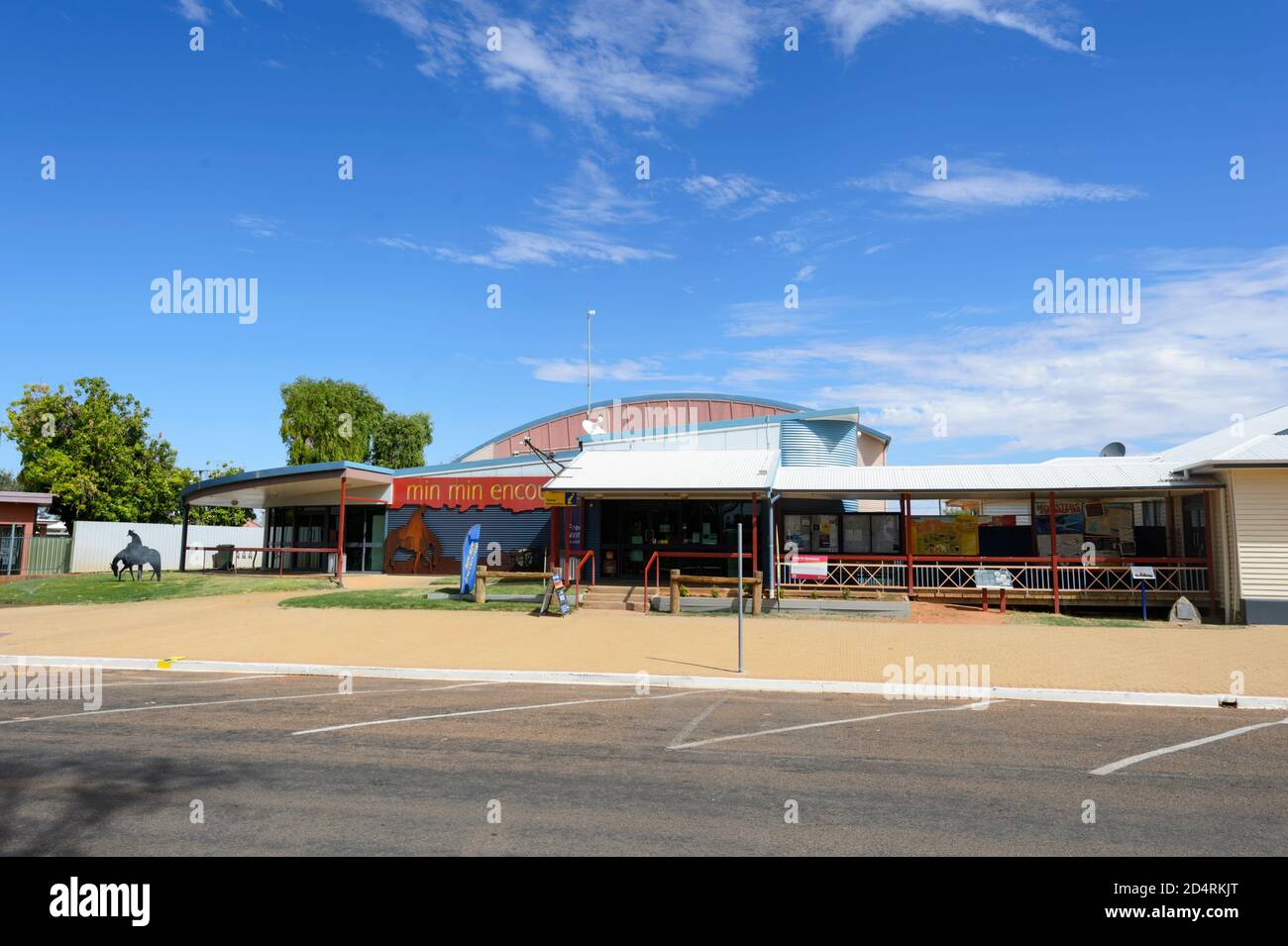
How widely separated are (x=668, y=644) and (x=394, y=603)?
8.77 metres

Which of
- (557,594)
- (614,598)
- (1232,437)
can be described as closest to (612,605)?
(614,598)

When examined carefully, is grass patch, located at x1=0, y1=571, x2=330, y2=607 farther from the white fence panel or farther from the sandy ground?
the white fence panel

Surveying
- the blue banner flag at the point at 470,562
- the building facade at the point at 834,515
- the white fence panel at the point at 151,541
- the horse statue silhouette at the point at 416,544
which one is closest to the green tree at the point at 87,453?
the white fence panel at the point at 151,541

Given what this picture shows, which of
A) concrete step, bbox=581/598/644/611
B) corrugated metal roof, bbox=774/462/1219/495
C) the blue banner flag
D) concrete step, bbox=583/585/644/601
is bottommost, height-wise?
concrete step, bbox=581/598/644/611

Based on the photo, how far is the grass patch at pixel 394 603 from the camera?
64.0ft

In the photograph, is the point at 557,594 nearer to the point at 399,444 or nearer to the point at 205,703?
the point at 205,703

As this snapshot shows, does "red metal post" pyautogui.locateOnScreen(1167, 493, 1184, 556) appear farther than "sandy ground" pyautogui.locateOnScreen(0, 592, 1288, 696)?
Yes

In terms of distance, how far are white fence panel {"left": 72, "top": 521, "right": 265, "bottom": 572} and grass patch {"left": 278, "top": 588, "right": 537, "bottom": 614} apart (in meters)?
16.3

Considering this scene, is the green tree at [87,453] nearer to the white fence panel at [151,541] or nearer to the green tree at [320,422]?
the white fence panel at [151,541]

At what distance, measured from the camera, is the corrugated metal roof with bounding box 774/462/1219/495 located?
18.9m

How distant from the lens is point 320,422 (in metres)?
50.8

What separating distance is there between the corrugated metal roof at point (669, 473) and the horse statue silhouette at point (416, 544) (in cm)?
836

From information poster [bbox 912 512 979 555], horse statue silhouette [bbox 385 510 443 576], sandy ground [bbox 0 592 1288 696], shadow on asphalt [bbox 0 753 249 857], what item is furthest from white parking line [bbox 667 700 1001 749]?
horse statue silhouette [bbox 385 510 443 576]

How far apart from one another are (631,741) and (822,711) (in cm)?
274
